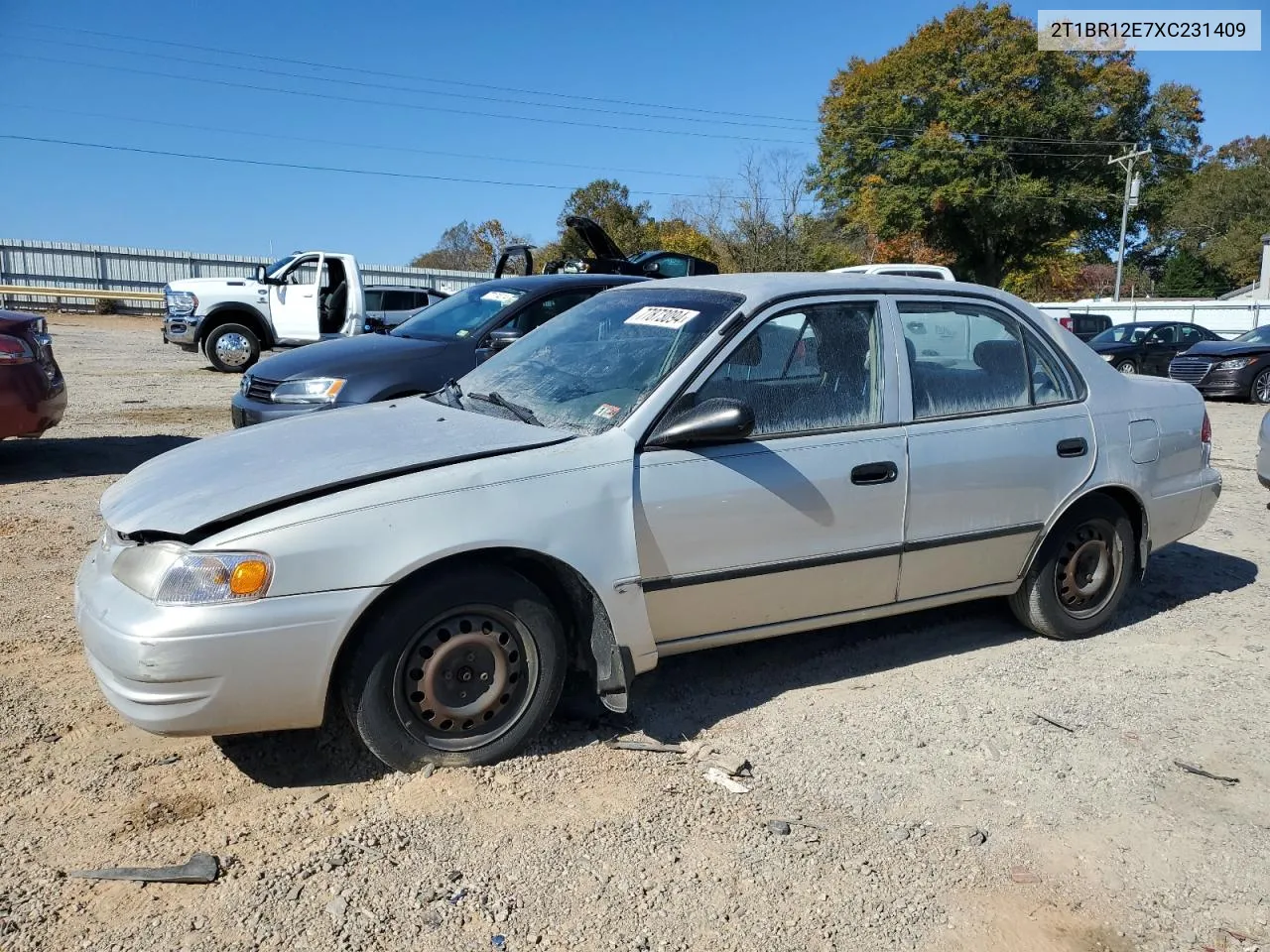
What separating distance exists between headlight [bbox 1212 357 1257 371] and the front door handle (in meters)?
16.2

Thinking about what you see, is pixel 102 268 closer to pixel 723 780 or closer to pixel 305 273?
pixel 305 273

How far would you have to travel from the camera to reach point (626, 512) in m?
3.38

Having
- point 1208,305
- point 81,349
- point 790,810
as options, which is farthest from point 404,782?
point 1208,305

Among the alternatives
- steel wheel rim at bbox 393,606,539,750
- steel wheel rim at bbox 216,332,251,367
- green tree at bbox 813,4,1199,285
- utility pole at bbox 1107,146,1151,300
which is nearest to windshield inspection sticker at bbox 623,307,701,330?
steel wheel rim at bbox 393,606,539,750

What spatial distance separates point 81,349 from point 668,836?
2132cm

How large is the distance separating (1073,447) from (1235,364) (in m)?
15.3

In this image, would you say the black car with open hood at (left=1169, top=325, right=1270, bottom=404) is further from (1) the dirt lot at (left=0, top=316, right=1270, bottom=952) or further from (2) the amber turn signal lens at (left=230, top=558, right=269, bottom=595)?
(2) the amber turn signal lens at (left=230, top=558, right=269, bottom=595)

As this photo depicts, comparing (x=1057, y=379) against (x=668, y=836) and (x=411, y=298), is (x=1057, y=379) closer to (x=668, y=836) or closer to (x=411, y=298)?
(x=668, y=836)

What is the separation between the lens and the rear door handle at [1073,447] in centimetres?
441

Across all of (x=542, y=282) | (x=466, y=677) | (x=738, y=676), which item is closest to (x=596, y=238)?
(x=542, y=282)

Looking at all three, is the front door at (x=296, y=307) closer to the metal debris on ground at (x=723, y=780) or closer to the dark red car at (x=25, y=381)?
the dark red car at (x=25, y=381)

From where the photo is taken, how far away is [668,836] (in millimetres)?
2975

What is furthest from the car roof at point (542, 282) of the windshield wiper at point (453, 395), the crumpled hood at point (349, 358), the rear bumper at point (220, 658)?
the rear bumper at point (220, 658)

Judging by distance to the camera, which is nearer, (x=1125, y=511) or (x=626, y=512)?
(x=626, y=512)
